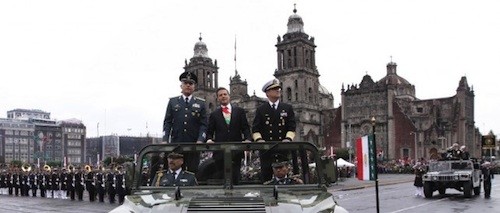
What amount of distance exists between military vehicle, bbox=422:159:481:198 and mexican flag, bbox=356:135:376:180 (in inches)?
535

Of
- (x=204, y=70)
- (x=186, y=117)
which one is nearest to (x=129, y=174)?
(x=186, y=117)

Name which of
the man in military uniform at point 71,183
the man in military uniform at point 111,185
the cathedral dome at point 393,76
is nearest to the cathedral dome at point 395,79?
the cathedral dome at point 393,76

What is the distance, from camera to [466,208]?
721 inches

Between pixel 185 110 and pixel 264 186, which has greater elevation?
pixel 185 110

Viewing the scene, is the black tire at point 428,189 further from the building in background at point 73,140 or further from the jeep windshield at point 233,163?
the building in background at point 73,140

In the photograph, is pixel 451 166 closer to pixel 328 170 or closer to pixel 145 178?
pixel 328 170

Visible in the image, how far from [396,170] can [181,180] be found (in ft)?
209

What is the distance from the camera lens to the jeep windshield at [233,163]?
6215mm

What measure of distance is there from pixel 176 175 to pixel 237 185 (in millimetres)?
704

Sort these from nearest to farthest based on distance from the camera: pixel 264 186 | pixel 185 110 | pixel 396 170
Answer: pixel 264 186, pixel 185 110, pixel 396 170

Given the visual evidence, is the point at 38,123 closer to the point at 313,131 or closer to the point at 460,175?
the point at 313,131

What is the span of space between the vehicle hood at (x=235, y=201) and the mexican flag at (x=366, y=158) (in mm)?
4039

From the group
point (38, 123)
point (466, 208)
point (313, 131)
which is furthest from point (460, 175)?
point (38, 123)

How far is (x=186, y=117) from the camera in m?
7.98
